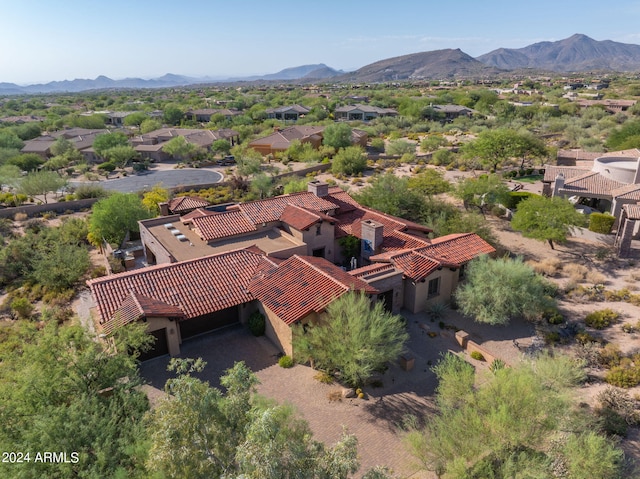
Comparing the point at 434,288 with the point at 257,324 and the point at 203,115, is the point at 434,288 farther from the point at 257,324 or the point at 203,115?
the point at 203,115

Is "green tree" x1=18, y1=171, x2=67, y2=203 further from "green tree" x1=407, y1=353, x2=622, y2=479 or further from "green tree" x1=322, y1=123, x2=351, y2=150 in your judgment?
"green tree" x1=407, y1=353, x2=622, y2=479

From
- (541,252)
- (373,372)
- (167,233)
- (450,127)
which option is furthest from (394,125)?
(373,372)

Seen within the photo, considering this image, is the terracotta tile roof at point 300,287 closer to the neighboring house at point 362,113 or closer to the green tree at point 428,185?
the green tree at point 428,185

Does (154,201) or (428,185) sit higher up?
(428,185)

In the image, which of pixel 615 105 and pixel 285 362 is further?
pixel 615 105

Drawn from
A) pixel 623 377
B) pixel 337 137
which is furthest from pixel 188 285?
pixel 337 137

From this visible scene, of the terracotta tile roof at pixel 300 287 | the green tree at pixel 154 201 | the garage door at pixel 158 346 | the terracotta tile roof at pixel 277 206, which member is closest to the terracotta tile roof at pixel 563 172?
the terracotta tile roof at pixel 277 206

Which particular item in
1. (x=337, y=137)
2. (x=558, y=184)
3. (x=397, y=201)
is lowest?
(x=397, y=201)

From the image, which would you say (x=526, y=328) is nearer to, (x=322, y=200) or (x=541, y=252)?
(x=541, y=252)

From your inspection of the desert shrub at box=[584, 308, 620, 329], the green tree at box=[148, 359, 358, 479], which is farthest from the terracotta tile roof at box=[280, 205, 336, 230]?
the green tree at box=[148, 359, 358, 479]
